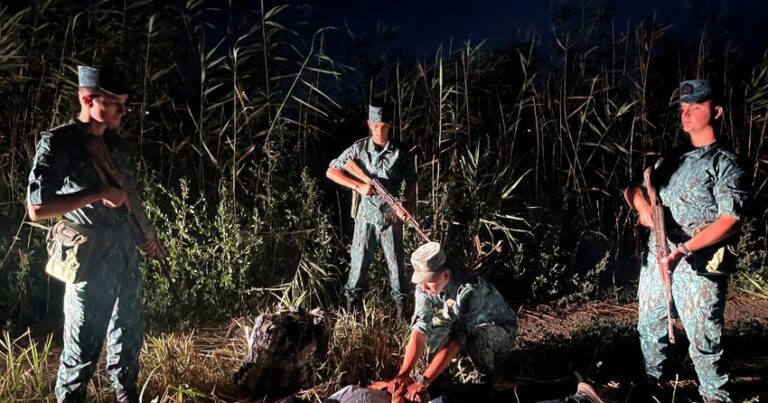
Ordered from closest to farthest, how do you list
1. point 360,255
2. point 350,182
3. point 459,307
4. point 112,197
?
point 112,197 < point 459,307 < point 350,182 < point 360,255

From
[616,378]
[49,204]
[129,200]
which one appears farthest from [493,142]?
[49,204]

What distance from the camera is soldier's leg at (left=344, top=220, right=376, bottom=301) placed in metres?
4.42

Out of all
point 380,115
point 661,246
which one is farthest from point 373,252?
point 661,246

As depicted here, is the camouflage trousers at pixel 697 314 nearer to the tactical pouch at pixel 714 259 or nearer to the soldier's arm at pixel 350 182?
the tactical pouch at pixel 714 259

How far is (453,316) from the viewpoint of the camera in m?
3.25

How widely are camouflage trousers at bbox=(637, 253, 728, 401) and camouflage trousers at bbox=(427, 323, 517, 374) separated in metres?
0.76

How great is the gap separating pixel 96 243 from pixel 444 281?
5.29 feet

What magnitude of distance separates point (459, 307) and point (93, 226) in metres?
1.75

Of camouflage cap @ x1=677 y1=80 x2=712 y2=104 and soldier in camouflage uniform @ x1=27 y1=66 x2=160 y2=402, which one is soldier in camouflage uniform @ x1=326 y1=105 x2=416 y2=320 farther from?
camouflage cap @ x1=677 y1=80 x2=712 y2=104

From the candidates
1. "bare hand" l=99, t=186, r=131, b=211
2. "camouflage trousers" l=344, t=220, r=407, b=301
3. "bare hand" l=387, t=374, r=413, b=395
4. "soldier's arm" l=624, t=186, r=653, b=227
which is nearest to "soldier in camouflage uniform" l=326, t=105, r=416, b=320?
"camouflage trousers" l=344, t=220, r=407, b=301

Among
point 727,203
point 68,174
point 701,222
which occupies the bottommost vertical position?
→ point 701,222

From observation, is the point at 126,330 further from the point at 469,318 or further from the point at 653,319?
the point at 653,319

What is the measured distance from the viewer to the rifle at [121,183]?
9.11 feet

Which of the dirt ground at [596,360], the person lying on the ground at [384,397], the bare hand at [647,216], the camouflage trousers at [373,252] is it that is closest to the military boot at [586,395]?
the person lying on the ground at [384,397]
